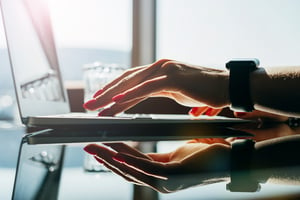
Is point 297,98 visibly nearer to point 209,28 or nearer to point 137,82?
point 137,82

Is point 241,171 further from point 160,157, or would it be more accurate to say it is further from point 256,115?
point 256,115

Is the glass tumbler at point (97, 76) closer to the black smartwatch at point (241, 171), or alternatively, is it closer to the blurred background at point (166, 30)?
the blurred background at point (166, 30)

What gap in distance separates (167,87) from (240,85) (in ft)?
0.60

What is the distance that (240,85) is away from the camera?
85 centimetres

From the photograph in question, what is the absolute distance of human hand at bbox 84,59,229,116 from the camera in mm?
886

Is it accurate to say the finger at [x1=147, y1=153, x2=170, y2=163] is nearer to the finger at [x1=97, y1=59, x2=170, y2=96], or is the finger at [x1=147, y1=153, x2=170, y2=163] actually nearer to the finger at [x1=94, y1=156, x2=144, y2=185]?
the finger at [x1=94, y1=156, x2=144, y2=185]

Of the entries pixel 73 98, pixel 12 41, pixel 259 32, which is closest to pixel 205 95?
pixel 12 41

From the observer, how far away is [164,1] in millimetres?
2148

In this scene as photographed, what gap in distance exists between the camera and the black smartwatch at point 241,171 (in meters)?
0.23

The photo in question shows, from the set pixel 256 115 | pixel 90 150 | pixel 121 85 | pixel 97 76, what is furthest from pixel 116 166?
pixel 97 76

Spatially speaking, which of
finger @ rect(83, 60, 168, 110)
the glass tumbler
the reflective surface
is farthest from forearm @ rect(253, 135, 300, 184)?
the glass tumbler

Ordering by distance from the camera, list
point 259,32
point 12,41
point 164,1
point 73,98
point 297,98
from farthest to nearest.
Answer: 1. point 164,1
2. point 259,32
3. point 73,98
4. point 297,98
5. point 12,41

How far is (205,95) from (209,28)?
47.3 inches

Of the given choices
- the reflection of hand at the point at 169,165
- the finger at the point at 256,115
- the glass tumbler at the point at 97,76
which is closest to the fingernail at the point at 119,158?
the reflection of hand at the point at 169,165
